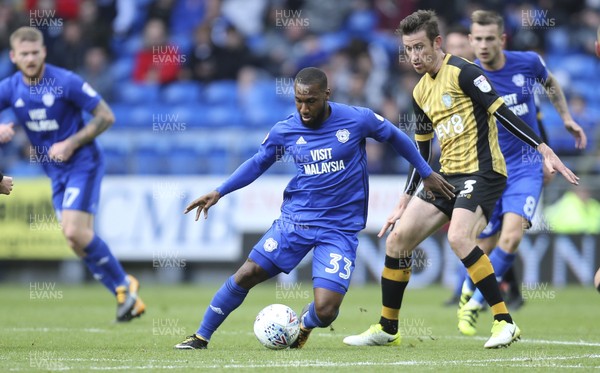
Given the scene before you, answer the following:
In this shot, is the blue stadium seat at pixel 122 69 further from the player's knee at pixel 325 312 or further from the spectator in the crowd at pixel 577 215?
the player's knee at pixel 325 312

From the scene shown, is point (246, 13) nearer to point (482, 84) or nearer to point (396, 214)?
point (396, 214)

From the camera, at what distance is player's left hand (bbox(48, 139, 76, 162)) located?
31.9 ft

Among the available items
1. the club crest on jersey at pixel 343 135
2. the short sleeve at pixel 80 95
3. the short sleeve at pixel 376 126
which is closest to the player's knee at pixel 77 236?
the short sleeve at pixel 80 95

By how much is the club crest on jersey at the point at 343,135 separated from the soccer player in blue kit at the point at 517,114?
242 cm

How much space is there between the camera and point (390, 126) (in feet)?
24.4

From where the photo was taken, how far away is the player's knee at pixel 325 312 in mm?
7230

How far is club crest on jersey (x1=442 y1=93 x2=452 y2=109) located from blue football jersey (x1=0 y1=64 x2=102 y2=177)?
12.7 feet

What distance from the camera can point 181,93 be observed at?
62.0 ft

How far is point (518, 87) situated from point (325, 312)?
135 inches

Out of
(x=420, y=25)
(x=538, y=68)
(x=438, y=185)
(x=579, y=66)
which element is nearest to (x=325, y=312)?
(x=438, y=185)

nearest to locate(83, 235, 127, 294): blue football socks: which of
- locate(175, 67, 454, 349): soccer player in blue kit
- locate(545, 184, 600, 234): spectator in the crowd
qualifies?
locate(175, 67, 454, 349): soccer player in blue kit

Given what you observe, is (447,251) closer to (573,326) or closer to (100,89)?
(573,326)

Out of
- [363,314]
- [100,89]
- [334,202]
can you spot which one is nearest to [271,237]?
[334,202]

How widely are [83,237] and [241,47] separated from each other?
9588 millimetres
